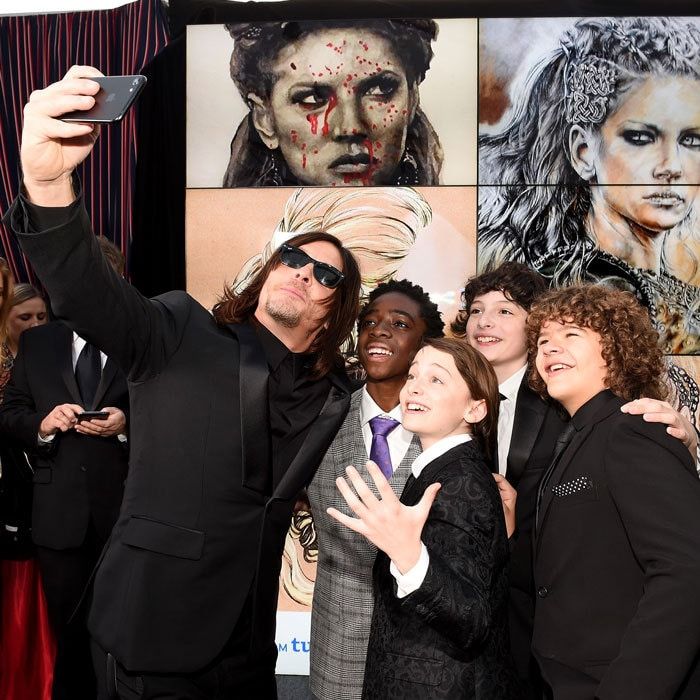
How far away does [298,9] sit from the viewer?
4039mm

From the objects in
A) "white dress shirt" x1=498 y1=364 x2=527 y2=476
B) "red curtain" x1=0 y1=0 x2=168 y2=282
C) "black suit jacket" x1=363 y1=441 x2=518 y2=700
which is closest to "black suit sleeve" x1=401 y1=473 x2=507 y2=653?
"black suit jacket" x1=363 y1=441 x2=518 y2=700

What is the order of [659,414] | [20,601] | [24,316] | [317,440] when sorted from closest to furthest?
[659,414] < [317,440] < [20,601] < [24,316]

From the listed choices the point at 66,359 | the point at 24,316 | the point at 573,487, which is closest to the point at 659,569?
the point at 573,487

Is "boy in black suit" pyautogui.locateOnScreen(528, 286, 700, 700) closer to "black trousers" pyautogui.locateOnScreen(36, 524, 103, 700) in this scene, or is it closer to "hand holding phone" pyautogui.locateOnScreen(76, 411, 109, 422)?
"hand holding phone" pyautogui.locateOnScreen(76, 411, 109, 422)

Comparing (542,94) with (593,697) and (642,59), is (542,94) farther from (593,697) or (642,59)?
(593,697)

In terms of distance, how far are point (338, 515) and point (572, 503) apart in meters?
0.56

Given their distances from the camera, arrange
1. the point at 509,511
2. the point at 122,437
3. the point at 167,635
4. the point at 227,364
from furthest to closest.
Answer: the point at 122,437 → the point at 509,511 → the point at 227,364 → the point at 167,635

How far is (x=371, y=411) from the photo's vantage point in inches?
108

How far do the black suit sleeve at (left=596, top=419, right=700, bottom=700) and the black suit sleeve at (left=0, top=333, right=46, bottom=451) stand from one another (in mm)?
2328

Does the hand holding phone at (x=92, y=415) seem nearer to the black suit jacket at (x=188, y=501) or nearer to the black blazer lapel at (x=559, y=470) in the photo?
the black suit jacket at (x=188, y=501)

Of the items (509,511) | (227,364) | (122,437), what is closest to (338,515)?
(227,364)

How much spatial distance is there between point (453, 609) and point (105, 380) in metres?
2.08

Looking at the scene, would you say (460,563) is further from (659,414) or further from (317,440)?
(317,440)

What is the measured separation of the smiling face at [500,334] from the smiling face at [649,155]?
49.0 inches
